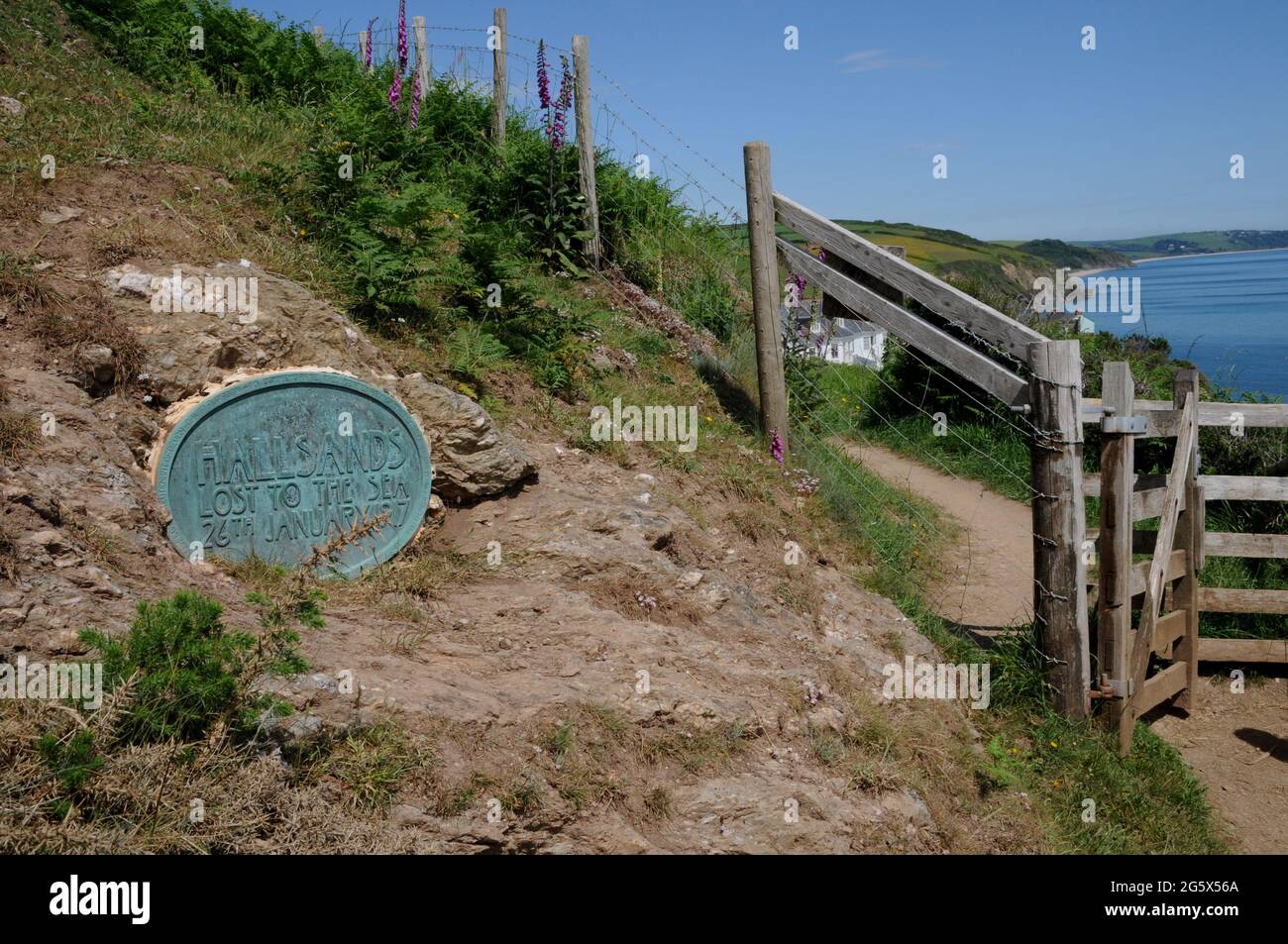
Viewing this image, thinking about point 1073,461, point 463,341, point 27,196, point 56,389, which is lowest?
point 1073,461

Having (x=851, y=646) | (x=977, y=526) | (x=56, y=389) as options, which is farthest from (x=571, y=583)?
(x=977, y=526)

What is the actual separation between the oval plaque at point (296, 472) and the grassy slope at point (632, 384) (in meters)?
0.99

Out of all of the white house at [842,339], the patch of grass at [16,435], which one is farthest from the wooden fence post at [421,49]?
the patch of grass at [16,435]

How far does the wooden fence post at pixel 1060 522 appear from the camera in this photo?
610 cm

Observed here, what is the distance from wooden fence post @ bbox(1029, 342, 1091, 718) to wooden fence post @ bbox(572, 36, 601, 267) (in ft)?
14.1

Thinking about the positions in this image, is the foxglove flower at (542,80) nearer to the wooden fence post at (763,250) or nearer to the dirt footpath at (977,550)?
the wooden fence post at (763,250)

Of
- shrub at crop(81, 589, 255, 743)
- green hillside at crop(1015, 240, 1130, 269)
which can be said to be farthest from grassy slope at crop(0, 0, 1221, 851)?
green hillside at crop(1015, 240, 1130, 269)

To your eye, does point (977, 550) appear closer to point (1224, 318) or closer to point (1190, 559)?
point (1190, 559)

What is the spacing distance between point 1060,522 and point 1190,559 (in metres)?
2.30

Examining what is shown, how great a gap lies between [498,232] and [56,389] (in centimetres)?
383

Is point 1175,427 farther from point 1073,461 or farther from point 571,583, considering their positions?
point 571,583

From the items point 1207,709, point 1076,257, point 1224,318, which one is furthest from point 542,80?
point 1076,257

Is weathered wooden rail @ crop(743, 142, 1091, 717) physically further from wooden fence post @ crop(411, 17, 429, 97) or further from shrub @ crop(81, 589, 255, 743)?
wooden fence post @ crop(411, 17, 429, 97)
